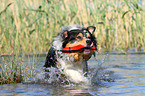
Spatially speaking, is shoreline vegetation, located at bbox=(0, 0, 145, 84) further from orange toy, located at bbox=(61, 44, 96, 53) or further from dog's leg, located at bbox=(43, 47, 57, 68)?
orange toy, located at bbox=(61, 44, 96, 53)

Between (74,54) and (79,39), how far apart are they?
28 centimetres

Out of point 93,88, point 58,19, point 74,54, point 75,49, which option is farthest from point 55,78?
point 58,19

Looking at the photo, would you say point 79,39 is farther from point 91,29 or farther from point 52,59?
point 52,59

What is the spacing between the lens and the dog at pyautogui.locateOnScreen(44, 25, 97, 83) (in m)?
4.63

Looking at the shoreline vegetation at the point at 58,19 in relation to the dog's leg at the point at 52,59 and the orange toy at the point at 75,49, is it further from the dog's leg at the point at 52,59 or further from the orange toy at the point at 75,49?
the orange toy at the point at 75,49

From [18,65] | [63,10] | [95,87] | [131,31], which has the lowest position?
[95,87]

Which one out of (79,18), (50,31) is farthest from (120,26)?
(50,31)

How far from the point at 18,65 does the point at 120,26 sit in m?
4.98

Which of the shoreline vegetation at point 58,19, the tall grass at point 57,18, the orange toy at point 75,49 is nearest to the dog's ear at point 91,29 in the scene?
the orange toy at point 75,49

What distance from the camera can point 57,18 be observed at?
28.2 feet

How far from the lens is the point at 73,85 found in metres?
4.61

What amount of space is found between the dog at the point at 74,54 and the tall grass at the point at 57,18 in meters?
3.26

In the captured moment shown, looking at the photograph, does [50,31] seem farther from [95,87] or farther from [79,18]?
[95,87]

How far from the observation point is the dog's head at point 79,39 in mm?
4566
